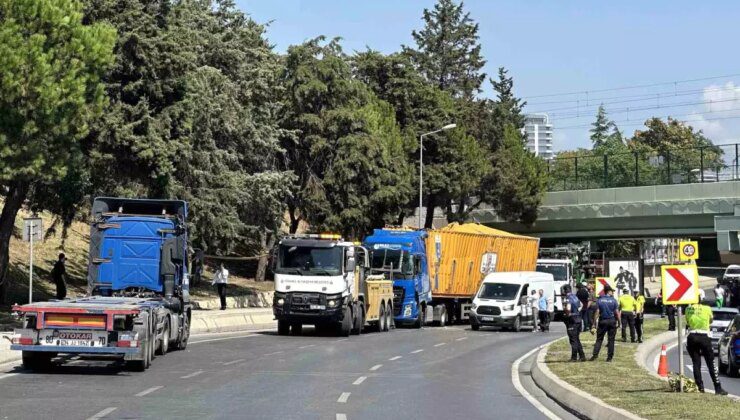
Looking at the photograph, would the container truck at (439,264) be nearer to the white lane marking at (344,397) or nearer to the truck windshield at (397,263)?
the truck windshield at (397,263)

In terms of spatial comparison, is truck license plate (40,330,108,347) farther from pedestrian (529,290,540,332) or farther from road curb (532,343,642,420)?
pedestrian (529,290,540,332)

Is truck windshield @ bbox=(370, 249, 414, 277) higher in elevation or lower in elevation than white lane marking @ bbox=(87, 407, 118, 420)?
higher

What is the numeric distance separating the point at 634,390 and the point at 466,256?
1243 inches

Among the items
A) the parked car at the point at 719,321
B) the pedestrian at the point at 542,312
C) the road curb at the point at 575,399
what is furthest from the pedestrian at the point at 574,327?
the pedestrian at the point at 542,312

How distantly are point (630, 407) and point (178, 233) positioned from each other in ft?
48.3

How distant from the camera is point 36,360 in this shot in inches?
851

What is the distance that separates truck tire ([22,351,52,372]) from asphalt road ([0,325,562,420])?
0.27 meters

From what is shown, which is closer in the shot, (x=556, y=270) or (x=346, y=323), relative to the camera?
(x=346, y=323)

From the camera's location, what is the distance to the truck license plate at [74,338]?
20812 millimetres

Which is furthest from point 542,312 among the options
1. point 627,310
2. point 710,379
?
point 710,379

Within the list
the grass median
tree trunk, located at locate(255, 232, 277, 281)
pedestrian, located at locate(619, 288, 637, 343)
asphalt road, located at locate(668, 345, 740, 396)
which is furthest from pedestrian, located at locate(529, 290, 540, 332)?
the grass median

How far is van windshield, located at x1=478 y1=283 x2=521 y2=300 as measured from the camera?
46.3 metres

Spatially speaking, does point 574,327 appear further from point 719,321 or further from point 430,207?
point 430,207

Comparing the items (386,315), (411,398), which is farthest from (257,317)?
(411,398)
